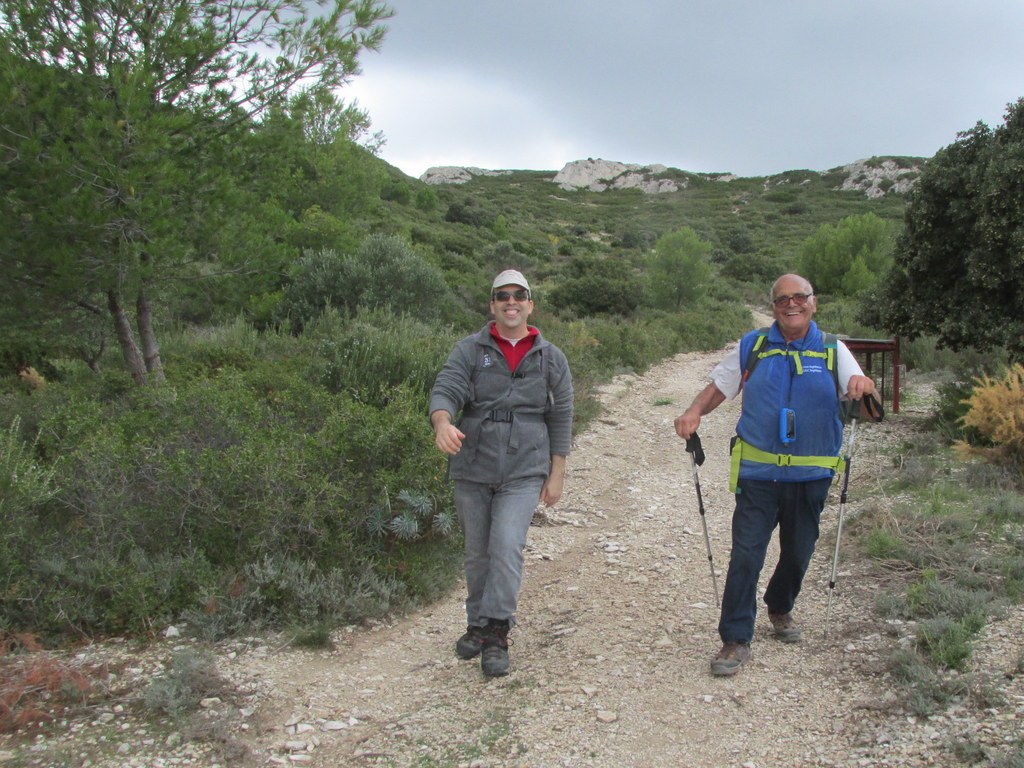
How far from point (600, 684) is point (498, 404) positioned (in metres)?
1.35

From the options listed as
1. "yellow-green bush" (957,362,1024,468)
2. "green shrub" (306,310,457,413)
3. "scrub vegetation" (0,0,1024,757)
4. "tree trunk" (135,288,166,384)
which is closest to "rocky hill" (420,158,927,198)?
"scrub vegetation" (0,0,1024,757)

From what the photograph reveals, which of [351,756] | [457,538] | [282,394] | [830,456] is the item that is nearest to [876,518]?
[830,456]

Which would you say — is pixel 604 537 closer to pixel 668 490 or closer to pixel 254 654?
pixel 668 490

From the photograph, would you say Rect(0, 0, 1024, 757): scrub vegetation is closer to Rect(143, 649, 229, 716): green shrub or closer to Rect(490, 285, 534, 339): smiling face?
Rect(143, 649, 229, 716): green shrub

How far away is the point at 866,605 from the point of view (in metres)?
4.30

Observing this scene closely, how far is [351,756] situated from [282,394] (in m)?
3.53

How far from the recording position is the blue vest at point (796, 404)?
3.55 m

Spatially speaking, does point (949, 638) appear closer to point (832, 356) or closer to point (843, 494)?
point (843, 494)

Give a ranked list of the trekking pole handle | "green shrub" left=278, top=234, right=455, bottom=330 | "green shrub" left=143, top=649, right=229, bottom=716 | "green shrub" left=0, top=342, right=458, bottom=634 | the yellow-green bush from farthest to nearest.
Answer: "green shrub" left=278, top=234, right=455, bottom=330, the yellow-green bush, "green shrub" left=0, top=342, right=458, bottom=634, the trekking pole handle, "green shrub" left=143, top=649, right=229, bottom=716

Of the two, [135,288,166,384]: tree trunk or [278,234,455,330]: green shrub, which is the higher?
[278,234,455,330]: green shrub

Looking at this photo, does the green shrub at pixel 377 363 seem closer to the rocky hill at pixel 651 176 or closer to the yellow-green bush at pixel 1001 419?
the yellow-green bush at pixel 1001 419

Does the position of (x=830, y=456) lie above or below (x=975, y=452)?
above

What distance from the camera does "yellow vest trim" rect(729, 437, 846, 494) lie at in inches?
140

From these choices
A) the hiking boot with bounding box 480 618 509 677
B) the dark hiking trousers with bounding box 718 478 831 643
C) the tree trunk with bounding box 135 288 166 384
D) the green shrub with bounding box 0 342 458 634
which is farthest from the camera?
the tree trunk with bounding box 135 288 166 384
